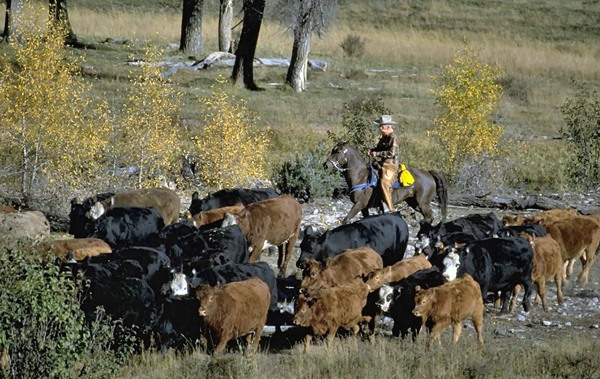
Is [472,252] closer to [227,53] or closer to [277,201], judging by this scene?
[277,201]

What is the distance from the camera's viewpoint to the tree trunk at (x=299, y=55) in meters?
36.2

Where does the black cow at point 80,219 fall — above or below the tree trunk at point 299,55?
below

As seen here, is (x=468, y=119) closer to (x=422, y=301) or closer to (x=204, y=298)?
(x=422, y=301)

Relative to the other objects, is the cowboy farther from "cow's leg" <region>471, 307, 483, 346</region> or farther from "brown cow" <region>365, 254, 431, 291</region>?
"cow's leg" <region>471, 307, 483, 346</region>

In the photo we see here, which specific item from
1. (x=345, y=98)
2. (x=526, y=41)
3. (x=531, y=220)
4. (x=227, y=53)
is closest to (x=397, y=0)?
(x=526, y=41)

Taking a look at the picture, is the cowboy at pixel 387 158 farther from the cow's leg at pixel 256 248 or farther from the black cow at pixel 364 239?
the cow's leg at pixel 256 248

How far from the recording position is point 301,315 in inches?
478

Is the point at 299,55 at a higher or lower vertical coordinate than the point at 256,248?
higher

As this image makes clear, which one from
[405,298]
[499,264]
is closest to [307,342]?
[405,298]

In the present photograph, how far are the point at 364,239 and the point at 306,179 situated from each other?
641cm

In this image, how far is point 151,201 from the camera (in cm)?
1784

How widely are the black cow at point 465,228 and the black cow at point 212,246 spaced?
2.75 metres

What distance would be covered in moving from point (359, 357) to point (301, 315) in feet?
2.98

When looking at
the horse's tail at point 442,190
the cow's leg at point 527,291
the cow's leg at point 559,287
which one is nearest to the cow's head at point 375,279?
the cow's leg at point 527,291
